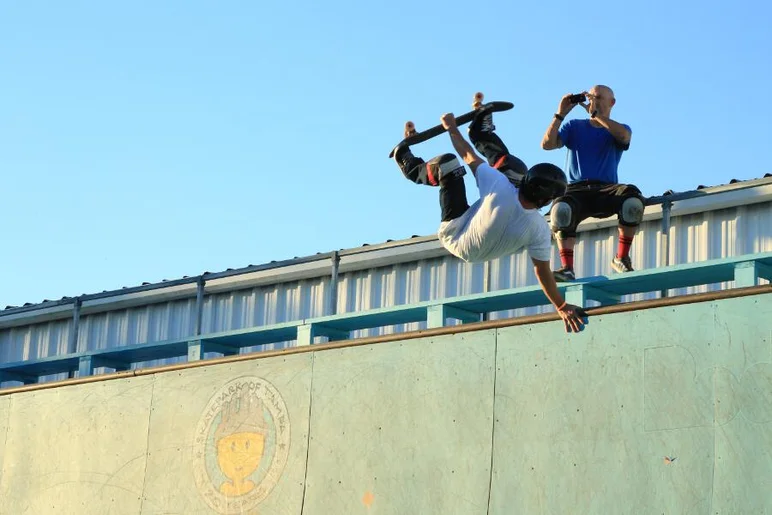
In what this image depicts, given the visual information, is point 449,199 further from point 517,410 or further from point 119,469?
point 119,469

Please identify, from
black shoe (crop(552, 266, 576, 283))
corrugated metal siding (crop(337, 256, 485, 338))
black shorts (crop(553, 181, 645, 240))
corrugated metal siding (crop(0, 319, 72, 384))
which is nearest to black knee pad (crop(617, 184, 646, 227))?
black shorts (crop(553, 181, 645, 240))

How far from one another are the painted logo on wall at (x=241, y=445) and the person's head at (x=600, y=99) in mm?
4265

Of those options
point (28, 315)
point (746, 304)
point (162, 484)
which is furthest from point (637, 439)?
point (28, 315)

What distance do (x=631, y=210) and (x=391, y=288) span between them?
695cm

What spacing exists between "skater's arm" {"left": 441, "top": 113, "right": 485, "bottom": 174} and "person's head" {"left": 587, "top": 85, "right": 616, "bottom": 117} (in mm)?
2226

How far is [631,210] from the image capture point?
1163cm

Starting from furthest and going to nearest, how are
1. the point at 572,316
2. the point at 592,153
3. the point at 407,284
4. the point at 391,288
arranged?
the point at 391,288
the point at 407,284
the point at 592,153
the point at 572,316

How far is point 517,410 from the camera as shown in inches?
437

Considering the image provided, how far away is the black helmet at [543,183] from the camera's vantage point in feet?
32.4

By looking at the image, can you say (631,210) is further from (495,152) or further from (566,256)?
(495,152)

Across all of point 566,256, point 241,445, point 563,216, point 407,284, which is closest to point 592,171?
point 563,216

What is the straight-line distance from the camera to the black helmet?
9.89m

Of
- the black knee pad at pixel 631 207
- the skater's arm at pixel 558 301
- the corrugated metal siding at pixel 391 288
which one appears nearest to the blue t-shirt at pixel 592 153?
the black knee pad at pixel 631 207

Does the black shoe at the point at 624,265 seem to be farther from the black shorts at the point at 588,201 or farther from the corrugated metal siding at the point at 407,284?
the corrugated metal siding at the point at 407,284
